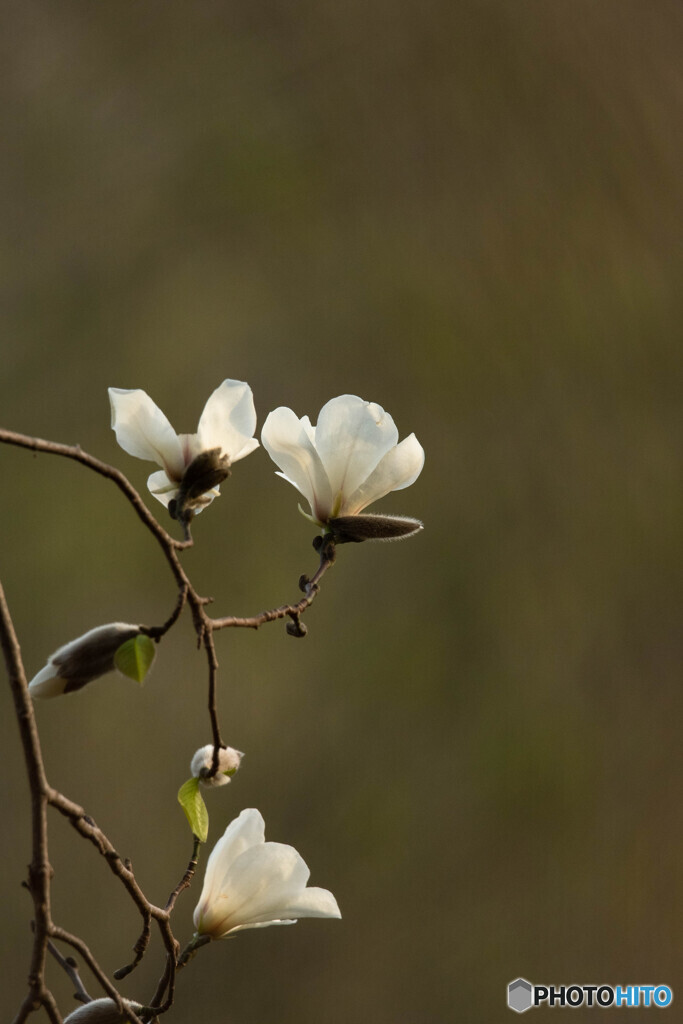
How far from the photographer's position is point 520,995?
1420 millimetres

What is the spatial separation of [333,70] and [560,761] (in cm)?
124

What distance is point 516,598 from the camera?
1.62 m

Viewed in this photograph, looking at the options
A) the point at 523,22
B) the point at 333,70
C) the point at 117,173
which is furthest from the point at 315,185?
the point at 523,22

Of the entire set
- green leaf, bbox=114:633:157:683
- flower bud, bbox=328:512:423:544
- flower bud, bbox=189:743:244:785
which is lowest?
flower bud, bbox=189:743:244:785

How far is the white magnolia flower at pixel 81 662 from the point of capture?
1.22ft

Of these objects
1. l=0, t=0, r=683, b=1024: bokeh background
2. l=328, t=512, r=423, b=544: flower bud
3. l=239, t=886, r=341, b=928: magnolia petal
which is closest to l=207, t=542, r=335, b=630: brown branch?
l=328, t=512, r=423, b=544: flower bud

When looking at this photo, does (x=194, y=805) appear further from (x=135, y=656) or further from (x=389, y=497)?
(x=389, y=497)

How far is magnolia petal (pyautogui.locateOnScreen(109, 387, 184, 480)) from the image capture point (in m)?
0.46

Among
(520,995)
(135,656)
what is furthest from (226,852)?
(520,995)

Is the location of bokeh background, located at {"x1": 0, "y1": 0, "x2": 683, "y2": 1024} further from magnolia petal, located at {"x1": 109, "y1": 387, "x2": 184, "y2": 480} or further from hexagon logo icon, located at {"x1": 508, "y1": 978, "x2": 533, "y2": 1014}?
magnolia petal, located at {"x1": 109, "y1": 387, "x2": 184, "y2": 480}

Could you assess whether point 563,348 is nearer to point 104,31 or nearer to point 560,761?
point 560,761

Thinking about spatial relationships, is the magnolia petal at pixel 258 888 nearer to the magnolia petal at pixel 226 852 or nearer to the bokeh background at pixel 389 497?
the magnolia petal at pixel 226 852

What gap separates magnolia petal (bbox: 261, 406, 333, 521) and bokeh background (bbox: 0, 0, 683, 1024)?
1.00m

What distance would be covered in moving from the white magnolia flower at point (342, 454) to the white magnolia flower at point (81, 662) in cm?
15
